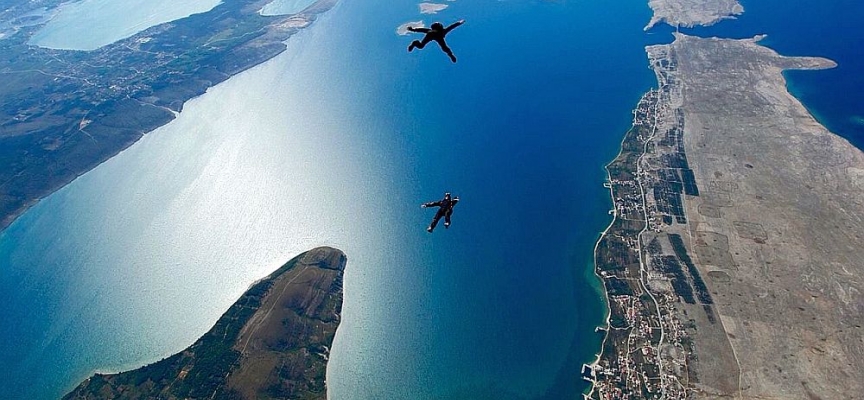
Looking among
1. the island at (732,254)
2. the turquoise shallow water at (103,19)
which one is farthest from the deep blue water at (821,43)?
the turquoise shallow water at (103,19)

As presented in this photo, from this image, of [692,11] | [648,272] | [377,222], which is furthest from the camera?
[692,11]

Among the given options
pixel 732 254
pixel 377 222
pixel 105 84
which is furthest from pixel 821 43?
pixel 105 84

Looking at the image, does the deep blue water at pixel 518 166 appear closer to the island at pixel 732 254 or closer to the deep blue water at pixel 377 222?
the deep blue water at pixel 377 222

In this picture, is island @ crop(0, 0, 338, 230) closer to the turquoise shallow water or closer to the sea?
the sea

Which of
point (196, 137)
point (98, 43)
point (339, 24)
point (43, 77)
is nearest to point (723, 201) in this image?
point (196, 137)

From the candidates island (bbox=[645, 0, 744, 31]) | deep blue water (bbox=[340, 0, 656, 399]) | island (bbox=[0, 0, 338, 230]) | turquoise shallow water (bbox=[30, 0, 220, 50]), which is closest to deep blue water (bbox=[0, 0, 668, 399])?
deep blue water (bbox=[340, 0, 656, 399])

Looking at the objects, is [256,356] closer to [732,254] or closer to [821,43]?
[732,254]
